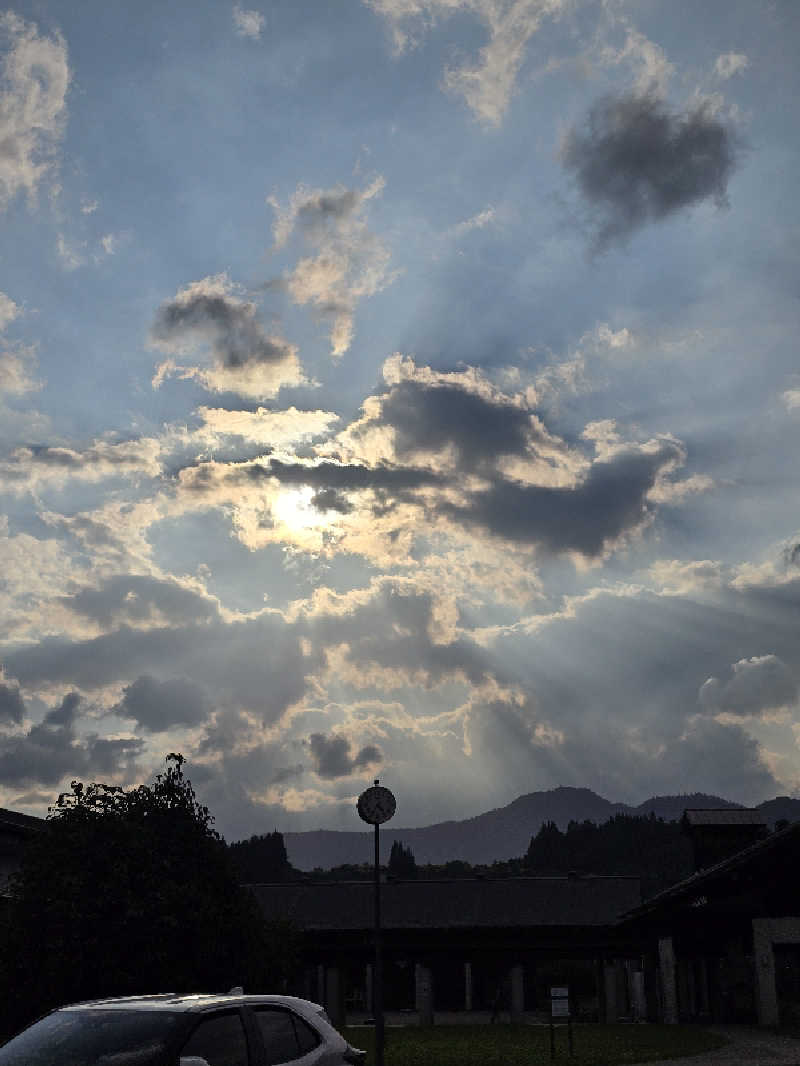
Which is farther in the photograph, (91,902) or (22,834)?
(22,834)

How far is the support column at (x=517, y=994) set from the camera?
52231 millimetres

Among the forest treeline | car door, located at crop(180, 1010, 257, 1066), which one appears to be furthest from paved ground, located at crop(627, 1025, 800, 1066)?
the forest treeline

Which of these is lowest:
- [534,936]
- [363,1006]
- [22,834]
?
[363,1006]

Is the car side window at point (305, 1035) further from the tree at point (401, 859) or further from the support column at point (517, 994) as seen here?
the tree at point (401, 859)

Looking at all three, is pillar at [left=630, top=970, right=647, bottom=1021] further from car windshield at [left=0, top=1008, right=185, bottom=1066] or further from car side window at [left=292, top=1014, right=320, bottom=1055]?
car windshield at [left=0, top=1008, right=185, bottom=1066]

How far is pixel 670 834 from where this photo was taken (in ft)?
530

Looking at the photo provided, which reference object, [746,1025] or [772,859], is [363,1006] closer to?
[746,1025]

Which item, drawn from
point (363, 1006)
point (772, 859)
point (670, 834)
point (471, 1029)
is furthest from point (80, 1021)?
point (670, 834)

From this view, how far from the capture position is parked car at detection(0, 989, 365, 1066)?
27.3ft

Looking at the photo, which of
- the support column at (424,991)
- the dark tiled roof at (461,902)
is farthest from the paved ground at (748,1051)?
the support column at (424,991)

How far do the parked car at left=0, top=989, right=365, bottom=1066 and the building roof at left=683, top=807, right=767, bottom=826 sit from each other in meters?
45.8

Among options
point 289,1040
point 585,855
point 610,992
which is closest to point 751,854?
point 610,992

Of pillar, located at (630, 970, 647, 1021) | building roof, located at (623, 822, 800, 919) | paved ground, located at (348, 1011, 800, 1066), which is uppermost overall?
building roof, located at (623, 822, 800, 919)

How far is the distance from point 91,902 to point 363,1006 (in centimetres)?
5651
